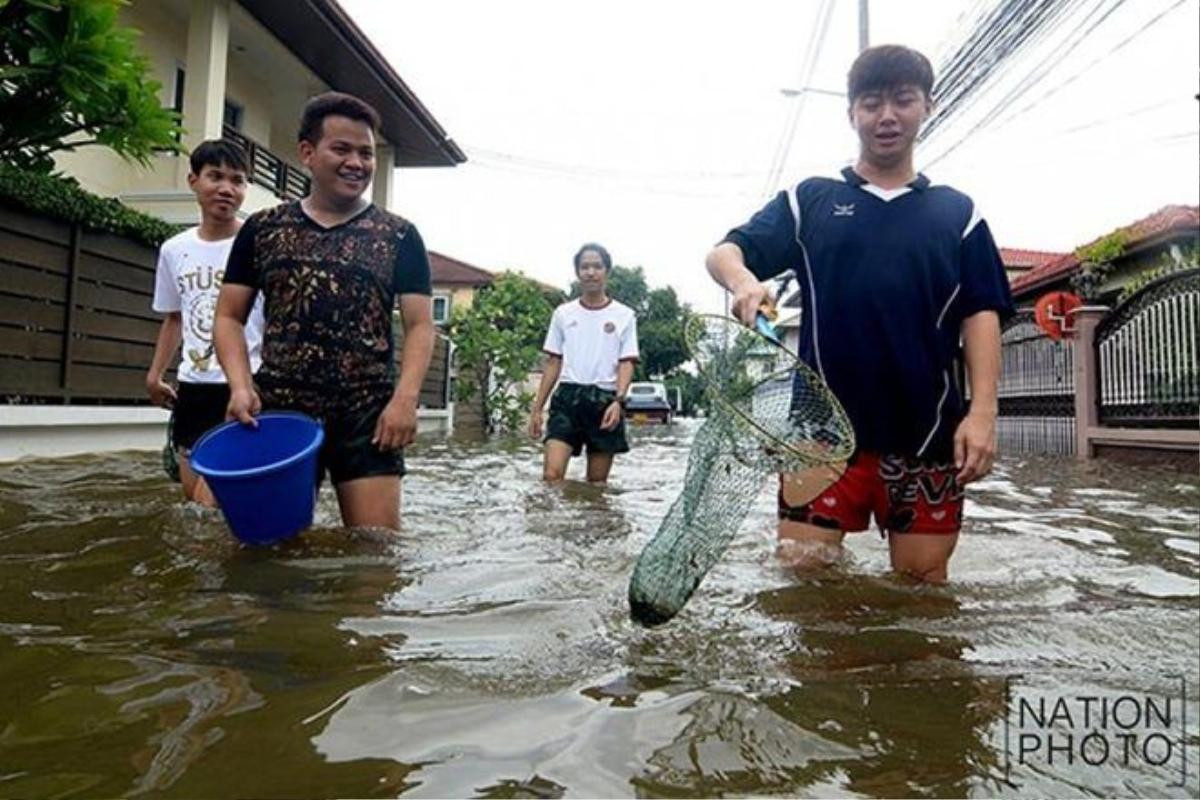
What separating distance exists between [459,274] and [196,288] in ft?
109

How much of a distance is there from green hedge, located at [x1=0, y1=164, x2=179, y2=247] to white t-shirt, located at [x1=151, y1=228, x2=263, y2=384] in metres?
3.27

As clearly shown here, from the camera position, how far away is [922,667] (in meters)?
1.80

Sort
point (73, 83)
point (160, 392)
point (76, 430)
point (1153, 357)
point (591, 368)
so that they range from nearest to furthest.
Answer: point (160, 392) < point (73, 83) < point (591, 368) < point (76, 430) < point (1153, 357)

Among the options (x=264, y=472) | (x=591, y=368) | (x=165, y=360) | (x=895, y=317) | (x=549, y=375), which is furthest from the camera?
(x=549, y=375)

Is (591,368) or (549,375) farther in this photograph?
(549,375)

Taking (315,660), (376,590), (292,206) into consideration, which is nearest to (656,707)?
(315,660)

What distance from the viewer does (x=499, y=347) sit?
20453mm

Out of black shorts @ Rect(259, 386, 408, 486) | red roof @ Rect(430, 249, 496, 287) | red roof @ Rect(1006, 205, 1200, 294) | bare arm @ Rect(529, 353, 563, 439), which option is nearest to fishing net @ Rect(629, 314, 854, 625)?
black shorts @ Rect(259, 386, 408, 486)

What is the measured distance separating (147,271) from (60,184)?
4.81 feet

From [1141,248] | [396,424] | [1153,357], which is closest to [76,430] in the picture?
[396,424]

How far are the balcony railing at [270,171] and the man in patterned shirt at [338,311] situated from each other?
10.8 m

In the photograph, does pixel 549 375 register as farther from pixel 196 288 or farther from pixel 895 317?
pixel 895 317

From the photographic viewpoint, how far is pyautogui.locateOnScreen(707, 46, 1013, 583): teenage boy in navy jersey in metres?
2.38

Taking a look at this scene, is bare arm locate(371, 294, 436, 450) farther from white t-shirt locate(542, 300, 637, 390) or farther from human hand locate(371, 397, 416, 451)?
white t-shirt locate(542, 300, 637, 390)
